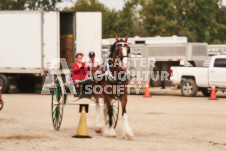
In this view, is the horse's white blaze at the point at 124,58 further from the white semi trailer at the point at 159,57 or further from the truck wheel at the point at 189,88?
the white semi trailer at the point at 159,57

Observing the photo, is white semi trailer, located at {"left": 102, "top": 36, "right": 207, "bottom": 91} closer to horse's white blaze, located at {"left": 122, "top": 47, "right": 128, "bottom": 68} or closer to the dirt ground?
the dirt ground

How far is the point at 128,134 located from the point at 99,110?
2084 mm

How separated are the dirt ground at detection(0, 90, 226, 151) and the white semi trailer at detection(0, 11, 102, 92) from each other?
18.5 ft

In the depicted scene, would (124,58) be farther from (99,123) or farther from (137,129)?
(137,129)

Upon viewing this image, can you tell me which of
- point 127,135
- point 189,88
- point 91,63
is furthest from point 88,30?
point 127,135

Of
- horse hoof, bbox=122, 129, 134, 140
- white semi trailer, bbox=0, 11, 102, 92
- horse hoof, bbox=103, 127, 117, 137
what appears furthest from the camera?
white semi trailer, bbox=0, 11, 102, 92

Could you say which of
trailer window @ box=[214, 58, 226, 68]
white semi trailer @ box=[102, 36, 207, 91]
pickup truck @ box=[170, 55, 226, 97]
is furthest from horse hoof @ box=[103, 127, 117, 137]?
white semi trailer @ box=[102, 36, 207, 91]

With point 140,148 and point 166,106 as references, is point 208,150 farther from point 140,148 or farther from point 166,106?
point 166,106

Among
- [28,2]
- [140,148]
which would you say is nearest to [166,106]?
[140,148]

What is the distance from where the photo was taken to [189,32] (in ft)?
251

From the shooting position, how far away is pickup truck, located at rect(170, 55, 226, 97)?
89.5 ft

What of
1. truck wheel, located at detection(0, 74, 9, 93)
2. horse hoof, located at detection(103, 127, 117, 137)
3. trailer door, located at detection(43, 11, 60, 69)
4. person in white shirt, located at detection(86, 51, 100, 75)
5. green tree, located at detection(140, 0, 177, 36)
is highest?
green tree, located at detection(140, 0, 177, 36)

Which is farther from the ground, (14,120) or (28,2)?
(28,2)

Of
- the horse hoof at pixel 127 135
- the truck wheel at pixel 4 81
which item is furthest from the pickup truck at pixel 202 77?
the horse hoof at pixel 127 135
